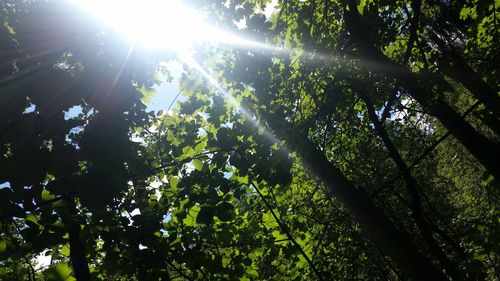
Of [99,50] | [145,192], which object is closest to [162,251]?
[145,192]

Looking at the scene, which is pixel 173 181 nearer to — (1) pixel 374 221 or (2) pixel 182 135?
(2) pixel 182 135

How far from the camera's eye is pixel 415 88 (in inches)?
158

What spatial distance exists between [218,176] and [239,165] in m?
0.24

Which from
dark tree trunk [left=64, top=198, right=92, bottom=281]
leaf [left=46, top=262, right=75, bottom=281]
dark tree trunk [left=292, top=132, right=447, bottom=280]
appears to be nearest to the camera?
leaf [left=46, top=262, right=75, bottom=281]

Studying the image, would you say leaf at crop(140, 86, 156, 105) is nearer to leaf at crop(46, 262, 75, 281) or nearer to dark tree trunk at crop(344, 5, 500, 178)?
leaf at crop(46, 262, 75, 281)

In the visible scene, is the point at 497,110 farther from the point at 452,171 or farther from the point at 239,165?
the point at 452,171

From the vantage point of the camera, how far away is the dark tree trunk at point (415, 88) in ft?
12.8

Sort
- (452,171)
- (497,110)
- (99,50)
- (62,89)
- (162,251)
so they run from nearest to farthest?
(62,89)
(99,50)
(162,251)
(497,110)
(452,171)

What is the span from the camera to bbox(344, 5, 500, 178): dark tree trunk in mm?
3916

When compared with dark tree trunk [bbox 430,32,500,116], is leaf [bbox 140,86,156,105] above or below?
above

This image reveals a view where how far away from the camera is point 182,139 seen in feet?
10.9

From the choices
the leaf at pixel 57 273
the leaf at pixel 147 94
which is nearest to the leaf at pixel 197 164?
the leaf at pixel 147 94

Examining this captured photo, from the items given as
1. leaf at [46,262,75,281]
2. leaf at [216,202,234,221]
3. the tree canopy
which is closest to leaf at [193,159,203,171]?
the tree canopy

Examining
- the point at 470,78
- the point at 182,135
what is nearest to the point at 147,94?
the point at 182,135
